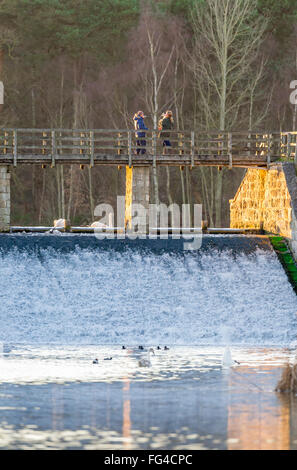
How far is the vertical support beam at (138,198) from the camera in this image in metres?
40.0

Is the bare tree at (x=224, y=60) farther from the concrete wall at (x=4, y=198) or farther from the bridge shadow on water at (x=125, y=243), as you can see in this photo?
the concrete wall at (x=4, y=198)

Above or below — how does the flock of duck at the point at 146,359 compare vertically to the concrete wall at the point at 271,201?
below

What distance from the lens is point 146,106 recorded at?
6375 centimetres

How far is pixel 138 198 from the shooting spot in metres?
40.0

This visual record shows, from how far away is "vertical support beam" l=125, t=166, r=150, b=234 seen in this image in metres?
40.0

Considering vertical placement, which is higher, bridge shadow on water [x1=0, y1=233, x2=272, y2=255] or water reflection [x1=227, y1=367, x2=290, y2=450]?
bridge shadow on water [x1=0, y1=233, x2=272, y2=255]

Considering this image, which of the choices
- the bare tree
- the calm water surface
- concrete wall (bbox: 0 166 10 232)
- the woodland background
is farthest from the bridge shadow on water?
the woodland background

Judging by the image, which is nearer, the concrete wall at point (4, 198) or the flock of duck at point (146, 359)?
the flock of duck at point (146, 359)

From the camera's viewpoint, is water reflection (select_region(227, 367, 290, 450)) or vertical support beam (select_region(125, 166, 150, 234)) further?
vertical support beam (select_region(125, 166, 150, 234))

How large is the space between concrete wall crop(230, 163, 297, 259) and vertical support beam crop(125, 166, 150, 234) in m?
4.25

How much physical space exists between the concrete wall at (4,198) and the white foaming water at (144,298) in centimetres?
400

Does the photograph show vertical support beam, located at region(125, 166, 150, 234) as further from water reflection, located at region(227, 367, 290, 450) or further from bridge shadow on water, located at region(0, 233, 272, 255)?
water reflection, located at region(227, 367, 290, 450)

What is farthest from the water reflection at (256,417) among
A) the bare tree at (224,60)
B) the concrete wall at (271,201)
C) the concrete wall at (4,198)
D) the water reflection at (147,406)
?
the bare tree at (224,60)

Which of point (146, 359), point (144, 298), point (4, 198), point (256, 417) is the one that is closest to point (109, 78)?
point (4, 198)
